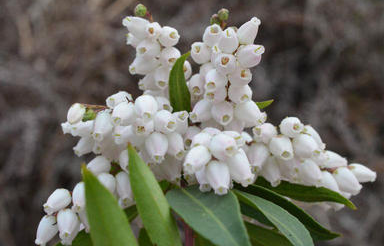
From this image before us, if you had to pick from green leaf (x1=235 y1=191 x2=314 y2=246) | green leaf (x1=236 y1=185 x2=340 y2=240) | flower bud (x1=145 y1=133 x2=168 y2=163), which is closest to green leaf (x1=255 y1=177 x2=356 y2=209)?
green leaf (x1=236 y1=185 x2=340 y2=240)

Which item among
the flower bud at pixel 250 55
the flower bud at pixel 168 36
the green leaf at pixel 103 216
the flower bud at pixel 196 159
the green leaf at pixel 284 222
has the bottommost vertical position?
the green leaf at pixel 284 222

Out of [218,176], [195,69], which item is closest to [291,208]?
[218,176]

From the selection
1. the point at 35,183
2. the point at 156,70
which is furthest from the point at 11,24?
the point at 156,70

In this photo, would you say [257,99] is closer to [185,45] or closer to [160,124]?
[185,45]

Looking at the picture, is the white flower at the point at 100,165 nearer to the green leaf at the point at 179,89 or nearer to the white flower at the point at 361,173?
the green leaf at the point at 179,89

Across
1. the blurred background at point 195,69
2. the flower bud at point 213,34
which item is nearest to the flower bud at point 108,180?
the flower bud at point 213,34
